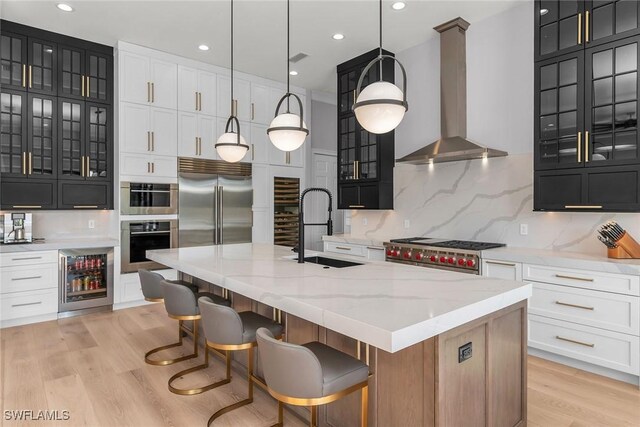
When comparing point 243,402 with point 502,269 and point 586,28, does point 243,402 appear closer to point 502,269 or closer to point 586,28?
point 502,269

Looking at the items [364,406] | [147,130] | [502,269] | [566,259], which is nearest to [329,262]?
[364,406]

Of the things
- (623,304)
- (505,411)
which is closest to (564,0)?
(623,304)

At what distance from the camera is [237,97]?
219 inches

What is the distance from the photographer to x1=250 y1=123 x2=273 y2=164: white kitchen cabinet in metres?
5.73

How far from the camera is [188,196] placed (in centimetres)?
505

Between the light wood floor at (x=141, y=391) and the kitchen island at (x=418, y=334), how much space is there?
0.60 metres

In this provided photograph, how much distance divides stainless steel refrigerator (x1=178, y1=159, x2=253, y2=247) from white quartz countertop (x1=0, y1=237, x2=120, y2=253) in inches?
34.1

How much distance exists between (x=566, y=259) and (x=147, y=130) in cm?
468

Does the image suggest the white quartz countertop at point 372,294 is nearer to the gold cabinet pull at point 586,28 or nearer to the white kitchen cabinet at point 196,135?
the gold cabinet pull at point 586,28

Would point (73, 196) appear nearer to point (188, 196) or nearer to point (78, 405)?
point (188, 196)

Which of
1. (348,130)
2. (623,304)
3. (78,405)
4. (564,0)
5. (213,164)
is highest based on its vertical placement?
(564,0)

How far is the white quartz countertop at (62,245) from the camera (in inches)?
156

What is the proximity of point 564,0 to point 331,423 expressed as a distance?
3.73 metres

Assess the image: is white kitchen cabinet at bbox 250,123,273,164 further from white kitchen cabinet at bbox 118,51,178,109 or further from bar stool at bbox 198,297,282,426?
bar stool at bbox 198,297,282,426
